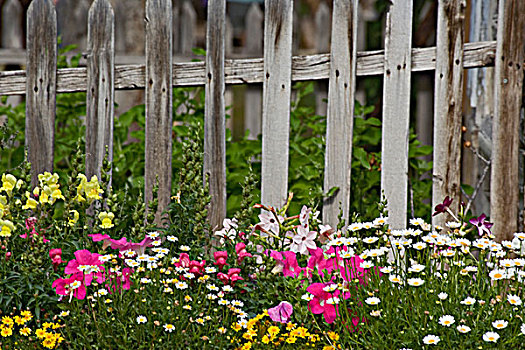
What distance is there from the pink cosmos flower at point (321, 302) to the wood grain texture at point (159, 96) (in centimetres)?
114

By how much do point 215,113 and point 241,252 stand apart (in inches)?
34.9

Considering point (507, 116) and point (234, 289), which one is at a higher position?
point (507, 116)

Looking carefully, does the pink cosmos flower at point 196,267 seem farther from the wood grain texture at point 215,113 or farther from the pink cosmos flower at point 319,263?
the wood grain texture at point 215,113

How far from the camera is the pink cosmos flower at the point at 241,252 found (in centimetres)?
247

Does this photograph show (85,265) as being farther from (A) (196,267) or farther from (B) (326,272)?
(B) (326,272)

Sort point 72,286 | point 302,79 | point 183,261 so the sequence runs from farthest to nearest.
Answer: point 302,79 → point 183,261 → point 72,286

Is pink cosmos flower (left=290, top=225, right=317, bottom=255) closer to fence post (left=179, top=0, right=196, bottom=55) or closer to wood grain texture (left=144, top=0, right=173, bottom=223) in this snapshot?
wood grain texture (left=144, top=0, right=173, bottom=223)

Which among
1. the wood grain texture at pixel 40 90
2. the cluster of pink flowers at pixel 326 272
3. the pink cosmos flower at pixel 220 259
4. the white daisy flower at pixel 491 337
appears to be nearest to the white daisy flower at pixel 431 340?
the white daisy flower at pixel 491 337

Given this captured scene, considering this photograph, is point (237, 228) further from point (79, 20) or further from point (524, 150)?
point (79, 20)

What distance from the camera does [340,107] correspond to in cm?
306

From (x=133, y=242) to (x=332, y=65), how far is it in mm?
1235

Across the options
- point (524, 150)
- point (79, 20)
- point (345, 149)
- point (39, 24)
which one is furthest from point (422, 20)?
point (79, 20)

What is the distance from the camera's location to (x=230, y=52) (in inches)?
269

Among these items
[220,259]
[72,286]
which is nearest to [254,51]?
[220,259]
